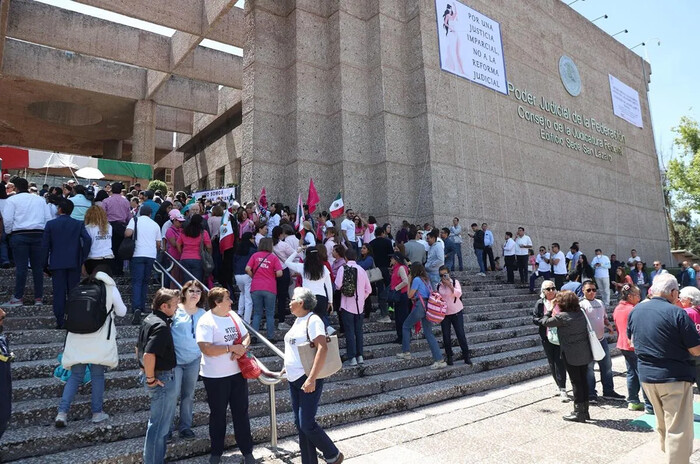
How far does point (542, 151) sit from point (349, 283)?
15.2m

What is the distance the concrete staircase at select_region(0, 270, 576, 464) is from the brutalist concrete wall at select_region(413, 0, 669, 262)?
23.2ft

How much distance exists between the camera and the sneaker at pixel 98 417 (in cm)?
436

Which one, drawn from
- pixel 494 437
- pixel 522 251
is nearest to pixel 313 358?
pixel 494 437

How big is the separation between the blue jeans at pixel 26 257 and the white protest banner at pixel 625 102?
25.6 m

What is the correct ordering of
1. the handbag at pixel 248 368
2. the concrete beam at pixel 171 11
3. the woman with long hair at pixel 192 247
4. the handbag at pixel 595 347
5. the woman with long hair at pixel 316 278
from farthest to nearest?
the concrete beam at pixel 171 11 < the woman with long hair at pixel 192 247 < the woman with long hair at pixel 316 278 < the handbag at pixel 595 347 < the handbag at pixel 248 368

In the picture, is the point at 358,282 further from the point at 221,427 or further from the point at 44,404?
the point at 44,404

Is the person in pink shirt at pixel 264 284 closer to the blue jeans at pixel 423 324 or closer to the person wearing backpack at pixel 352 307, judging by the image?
the person wearing backpack at pixel 352 307

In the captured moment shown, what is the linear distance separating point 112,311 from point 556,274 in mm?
11534

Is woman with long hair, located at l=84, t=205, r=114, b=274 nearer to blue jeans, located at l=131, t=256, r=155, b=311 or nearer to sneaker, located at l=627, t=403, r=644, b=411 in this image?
blue jeans, located at l=131, t=256, r=155, b=311

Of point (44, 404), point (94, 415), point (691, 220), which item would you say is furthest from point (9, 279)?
point (691, 220)

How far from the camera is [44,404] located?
4.52 m

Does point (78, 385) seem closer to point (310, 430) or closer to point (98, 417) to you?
point (98, 417)

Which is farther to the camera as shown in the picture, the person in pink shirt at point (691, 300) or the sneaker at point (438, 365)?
the sneaker at point (438, 365)

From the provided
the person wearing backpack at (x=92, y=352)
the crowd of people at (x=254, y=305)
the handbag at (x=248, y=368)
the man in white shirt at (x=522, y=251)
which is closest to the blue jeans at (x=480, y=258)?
the man in white shirt at (x=522, y=251)
